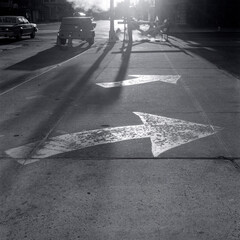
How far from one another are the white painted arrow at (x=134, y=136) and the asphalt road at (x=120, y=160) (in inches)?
0.6

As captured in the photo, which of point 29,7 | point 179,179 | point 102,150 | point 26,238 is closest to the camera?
point 26,238

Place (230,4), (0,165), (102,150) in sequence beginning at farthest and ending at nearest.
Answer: (230,4) < (102,150) < (0,165)

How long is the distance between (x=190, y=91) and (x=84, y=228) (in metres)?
7.28

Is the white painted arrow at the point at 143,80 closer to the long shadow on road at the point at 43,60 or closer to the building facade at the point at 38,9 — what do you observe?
the long shadow on road at the point at 43,60

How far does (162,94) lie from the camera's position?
10.0 m

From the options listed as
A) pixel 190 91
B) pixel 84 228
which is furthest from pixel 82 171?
pixel 190 91

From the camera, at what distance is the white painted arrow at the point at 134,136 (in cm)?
580

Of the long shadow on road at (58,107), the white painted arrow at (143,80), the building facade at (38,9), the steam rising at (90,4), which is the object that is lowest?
the building facade at (38,9)

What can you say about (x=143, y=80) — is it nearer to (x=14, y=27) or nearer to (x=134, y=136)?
(x=134, y=136)

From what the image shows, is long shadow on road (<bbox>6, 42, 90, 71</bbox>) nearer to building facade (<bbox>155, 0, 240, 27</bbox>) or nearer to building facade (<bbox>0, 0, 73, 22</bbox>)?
building facade (<bbox>155, 0, 240, 27</bbox>)

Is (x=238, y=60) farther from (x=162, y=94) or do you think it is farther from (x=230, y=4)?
(x=230, y=4)

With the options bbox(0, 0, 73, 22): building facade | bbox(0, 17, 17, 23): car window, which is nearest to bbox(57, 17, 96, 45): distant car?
bbox(0, 17, 17, 23): car window

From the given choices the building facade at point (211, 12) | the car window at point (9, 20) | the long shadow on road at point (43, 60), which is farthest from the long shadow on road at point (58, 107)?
the building facade at point (211, 12)

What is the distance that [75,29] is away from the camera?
25500 millimetres
